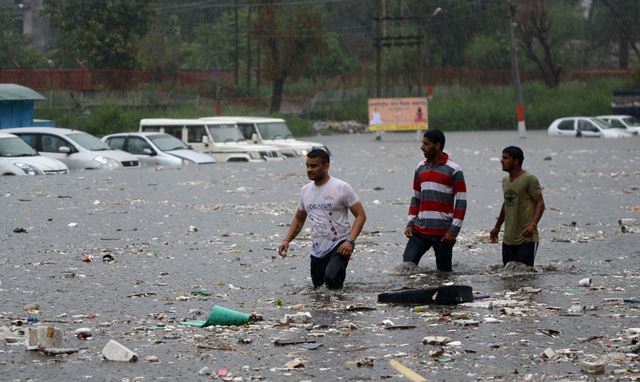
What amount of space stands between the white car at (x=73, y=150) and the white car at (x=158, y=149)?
69 centimetres

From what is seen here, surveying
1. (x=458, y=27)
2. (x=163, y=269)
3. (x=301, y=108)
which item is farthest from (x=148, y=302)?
(x=458, y=27)

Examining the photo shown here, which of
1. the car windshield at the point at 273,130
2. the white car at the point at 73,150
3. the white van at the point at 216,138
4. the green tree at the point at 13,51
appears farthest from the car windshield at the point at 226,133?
the green tree at the point at 13,51

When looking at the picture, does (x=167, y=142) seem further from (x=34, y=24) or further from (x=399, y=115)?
(x=34, y=24)

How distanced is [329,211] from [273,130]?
1082 inches

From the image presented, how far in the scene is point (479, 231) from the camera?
17.3 metres

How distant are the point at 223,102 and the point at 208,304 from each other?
201 feet

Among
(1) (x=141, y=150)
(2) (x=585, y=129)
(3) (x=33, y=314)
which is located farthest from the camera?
(2) (x=585, y=129)

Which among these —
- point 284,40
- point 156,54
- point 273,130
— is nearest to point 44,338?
point 273,130

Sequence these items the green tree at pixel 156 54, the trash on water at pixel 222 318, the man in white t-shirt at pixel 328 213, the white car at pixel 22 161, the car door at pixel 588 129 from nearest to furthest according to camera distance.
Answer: the trash on water at pixel 222 318 < the man in white t-shirt at pixel 328 213 < the white car at pixel 22 161 < the car door at pixel 588 129 < the green tree at pixel 156 54

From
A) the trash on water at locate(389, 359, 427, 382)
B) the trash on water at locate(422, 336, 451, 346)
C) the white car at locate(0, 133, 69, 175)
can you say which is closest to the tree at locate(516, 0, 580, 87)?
the white car at locate(0, 133, 69, 175)

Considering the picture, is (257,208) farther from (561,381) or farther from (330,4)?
(330,4)

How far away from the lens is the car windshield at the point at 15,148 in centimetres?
3047

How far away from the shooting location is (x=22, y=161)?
29922 mm

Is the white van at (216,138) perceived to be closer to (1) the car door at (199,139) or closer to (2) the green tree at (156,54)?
(1) the car door at (199,139)
